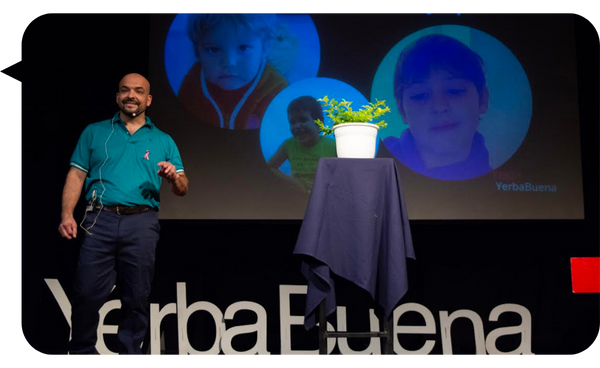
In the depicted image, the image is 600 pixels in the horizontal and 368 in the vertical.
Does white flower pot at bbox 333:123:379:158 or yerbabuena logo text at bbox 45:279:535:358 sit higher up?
white flower pot at bbox 333:123:379:158

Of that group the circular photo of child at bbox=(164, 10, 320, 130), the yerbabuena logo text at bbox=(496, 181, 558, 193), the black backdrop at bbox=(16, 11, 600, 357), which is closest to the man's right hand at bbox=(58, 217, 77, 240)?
the black backdrop at bbox=(16, 11, 600, 357)

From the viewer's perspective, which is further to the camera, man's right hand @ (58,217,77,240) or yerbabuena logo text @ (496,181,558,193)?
yerbabuena logo text @ (496,181,558,193)

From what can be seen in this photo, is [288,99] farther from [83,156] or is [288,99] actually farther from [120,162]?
[83,156]

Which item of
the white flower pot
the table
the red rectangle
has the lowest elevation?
the red rectangle

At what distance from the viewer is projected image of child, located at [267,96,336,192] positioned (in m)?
3.49

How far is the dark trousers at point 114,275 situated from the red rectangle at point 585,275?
2.58 metres

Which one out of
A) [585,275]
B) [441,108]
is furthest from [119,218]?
[585,275]

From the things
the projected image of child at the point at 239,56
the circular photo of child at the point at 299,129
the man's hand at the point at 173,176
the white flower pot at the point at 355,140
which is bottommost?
the man's hand at the point at 173,176

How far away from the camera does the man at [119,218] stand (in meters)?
2.84

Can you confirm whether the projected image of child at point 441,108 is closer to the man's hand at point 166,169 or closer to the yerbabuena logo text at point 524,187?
the yerbabuena logo text at point 524,187

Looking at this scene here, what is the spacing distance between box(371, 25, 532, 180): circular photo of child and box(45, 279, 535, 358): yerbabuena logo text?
0.89m

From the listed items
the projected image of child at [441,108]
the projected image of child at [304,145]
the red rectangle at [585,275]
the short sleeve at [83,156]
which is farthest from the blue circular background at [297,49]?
the red rectangle at [585,275]

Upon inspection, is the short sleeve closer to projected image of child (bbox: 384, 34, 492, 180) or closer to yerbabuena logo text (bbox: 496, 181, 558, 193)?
projected image of child (bbox: 384, 34, 492, 180)

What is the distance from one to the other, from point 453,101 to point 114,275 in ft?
7.24
